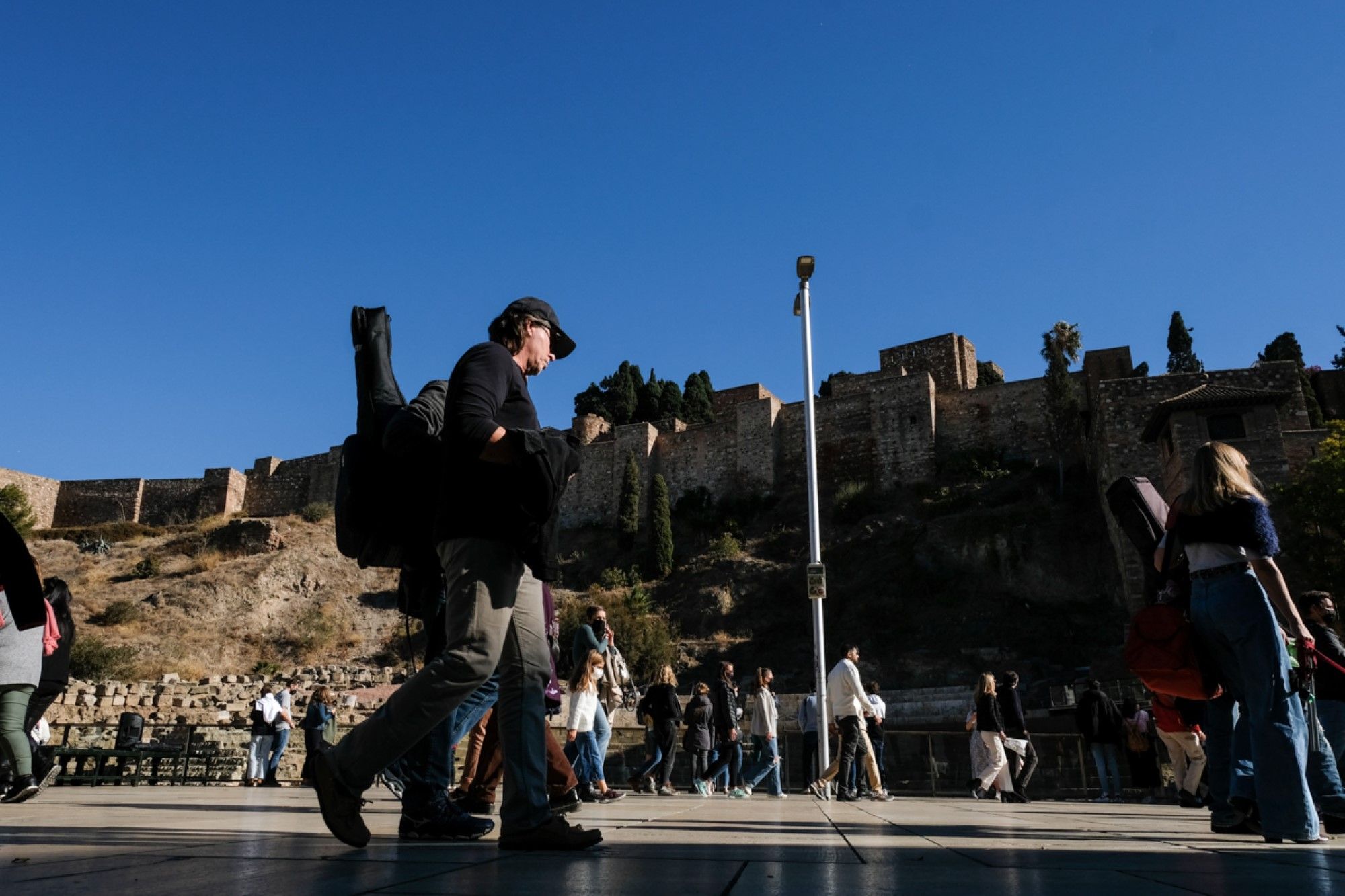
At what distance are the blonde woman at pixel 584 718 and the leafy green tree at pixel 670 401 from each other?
5469 cm

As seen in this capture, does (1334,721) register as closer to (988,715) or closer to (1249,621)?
(1249,621)

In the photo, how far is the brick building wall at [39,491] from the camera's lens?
6094 cm

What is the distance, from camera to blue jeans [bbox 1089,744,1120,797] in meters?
11.7

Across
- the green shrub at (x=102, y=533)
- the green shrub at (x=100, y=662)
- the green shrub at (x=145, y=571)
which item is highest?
the green shrub at (x=102, y=533)

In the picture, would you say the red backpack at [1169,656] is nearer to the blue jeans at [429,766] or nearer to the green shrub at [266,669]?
the blue jeans at [429,766]

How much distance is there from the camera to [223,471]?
204 ft

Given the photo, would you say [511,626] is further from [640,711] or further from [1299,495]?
[1299,495]

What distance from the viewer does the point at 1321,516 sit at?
25453 millimetres

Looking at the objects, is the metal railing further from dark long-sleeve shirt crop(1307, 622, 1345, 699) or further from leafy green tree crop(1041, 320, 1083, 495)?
leafy green tree crop(1041, 320, 1083, 495)

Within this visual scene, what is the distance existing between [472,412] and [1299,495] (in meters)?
28.9

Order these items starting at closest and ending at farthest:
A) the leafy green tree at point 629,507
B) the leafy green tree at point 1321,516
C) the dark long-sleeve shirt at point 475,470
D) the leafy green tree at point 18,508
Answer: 1. the dark long-sleeve shirt at point 475,470
2. the leafy green tree at point 1321,516
3. the leafy green tree at point 629,507
4. the leafy green tree at point 18,508

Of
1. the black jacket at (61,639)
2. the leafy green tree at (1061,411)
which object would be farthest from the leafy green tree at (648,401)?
the black jacket at (61,639)

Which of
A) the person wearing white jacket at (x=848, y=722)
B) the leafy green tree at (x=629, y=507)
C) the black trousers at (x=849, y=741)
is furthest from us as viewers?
the leafy green tree at (x=629, y=507)

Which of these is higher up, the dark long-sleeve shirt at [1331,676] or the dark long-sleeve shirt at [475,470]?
the dark long-sleeve shirt at [475,470]
